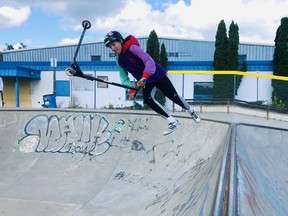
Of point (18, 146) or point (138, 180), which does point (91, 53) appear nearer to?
point (18, 146)

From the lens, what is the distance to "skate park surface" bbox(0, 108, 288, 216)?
3.90 meters

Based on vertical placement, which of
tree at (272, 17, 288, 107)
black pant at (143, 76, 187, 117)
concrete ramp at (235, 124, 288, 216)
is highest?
tree at (272, 17, 288, 107)

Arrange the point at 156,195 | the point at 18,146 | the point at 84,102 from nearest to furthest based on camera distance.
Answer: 1. the point at 156,195
2. the point at 18,146
3. the point at 84,102

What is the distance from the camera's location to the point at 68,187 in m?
6.32

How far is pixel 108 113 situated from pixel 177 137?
2.62 metres

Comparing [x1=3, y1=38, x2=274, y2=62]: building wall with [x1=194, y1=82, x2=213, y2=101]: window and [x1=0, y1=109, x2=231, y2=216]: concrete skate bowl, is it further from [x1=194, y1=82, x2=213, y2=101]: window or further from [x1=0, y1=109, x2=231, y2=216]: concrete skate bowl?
[x1=0, y1=109, x2=231, y2=216]: concrete skate bowl

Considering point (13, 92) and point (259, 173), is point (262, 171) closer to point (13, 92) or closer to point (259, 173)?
point (259, 173)

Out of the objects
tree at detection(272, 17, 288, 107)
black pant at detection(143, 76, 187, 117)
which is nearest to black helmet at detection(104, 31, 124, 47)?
black pant at detection(143, 76, 187, 117)

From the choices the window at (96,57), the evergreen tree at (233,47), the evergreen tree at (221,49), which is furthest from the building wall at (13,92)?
the evergreen tree at (233,47)

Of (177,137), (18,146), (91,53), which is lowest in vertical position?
(18,146)

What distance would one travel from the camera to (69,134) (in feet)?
27.9

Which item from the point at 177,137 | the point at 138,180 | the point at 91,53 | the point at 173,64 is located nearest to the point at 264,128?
the point at 177,137

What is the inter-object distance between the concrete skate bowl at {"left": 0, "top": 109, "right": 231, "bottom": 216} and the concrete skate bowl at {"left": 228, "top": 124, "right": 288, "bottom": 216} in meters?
0.55

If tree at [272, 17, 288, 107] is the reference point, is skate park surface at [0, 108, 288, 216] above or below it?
below
